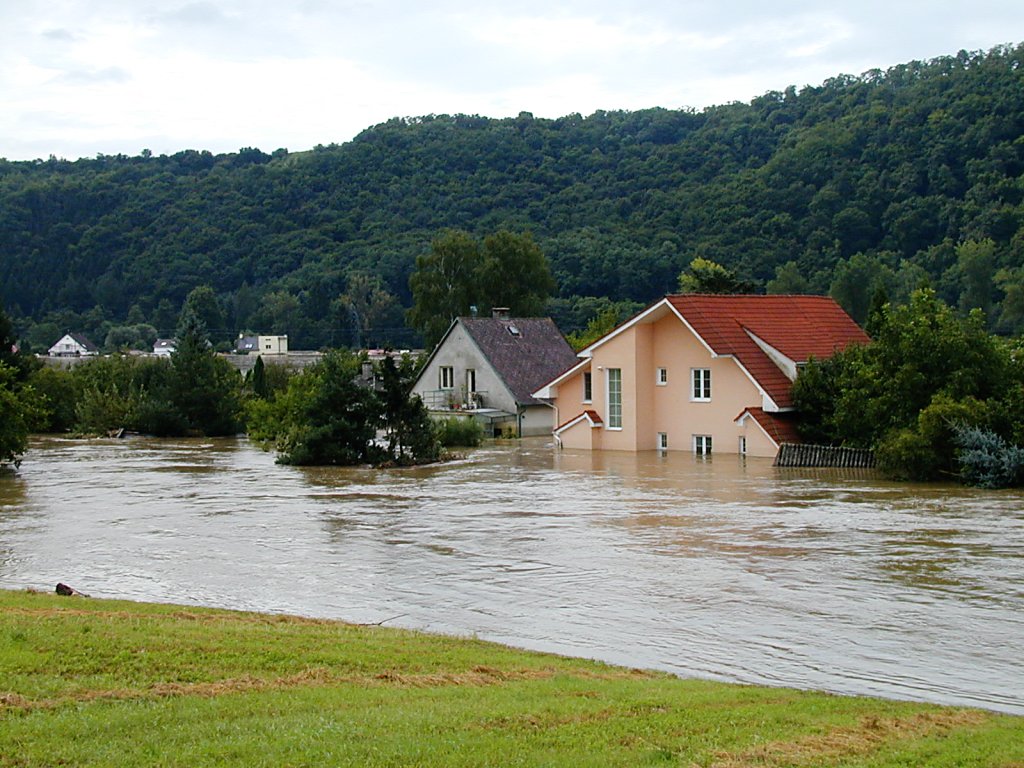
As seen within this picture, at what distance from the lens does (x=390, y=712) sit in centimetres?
945

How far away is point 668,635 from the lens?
1556cm

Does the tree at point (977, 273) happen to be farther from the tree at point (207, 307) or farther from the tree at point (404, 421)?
the tree at point (207, 307)

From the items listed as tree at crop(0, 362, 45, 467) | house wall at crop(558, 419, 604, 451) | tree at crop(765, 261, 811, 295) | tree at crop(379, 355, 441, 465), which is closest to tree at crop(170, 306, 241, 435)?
tree at crop(0, 362, 45, 467)

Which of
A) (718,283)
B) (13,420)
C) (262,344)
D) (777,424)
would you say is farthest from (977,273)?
(13,420)

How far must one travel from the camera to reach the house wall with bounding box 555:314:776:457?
135ft

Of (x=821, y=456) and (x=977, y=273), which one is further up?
(x=977, y=273)

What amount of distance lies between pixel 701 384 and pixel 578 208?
236ft

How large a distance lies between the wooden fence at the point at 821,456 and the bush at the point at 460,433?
13.3m

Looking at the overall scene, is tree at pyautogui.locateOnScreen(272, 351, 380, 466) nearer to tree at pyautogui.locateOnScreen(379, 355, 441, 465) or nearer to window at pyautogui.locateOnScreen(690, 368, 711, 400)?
tree at pyautogui.locateOnScreen(379, 355, 441, 465)

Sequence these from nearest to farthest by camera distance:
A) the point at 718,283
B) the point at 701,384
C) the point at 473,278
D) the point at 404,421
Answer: the point at 404,421 < the point at 701,384 < the point at 718,283 < the point at 473,278

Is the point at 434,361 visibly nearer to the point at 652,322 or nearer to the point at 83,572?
the point at 652,322

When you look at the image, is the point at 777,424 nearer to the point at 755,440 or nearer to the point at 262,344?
the point at 755,440

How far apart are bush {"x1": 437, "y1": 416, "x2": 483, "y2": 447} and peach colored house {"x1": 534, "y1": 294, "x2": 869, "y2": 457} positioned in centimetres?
354

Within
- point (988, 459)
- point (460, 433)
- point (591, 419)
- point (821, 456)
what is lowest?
point (821, 456)
